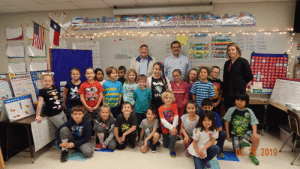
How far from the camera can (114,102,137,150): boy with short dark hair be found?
8.14 ft

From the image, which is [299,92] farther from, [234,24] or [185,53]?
[185,53]

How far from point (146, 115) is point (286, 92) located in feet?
8.37

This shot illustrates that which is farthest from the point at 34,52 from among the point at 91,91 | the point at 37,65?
the point at 91,91

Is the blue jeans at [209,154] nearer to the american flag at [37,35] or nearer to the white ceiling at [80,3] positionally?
the white ceiling at [80,3]

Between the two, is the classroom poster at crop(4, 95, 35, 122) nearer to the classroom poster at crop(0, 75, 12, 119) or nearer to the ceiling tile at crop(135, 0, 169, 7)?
the classroom poster at crop(0, 75, 12, 119)

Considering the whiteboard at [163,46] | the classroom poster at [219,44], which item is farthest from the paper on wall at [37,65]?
the classroom poster at [219,44]

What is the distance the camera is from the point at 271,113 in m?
3.22

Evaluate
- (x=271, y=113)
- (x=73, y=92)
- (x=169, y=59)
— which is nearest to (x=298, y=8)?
(x=271, y=113)

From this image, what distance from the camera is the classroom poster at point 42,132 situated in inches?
87.3

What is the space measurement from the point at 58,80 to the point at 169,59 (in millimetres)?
2135

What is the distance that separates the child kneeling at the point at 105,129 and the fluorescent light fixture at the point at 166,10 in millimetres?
2225

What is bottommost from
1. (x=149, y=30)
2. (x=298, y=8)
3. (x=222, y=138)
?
(x=222, y=138)

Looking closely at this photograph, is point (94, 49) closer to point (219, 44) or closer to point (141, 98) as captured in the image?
point (141, 98)

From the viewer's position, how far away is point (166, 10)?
3.54 metres
